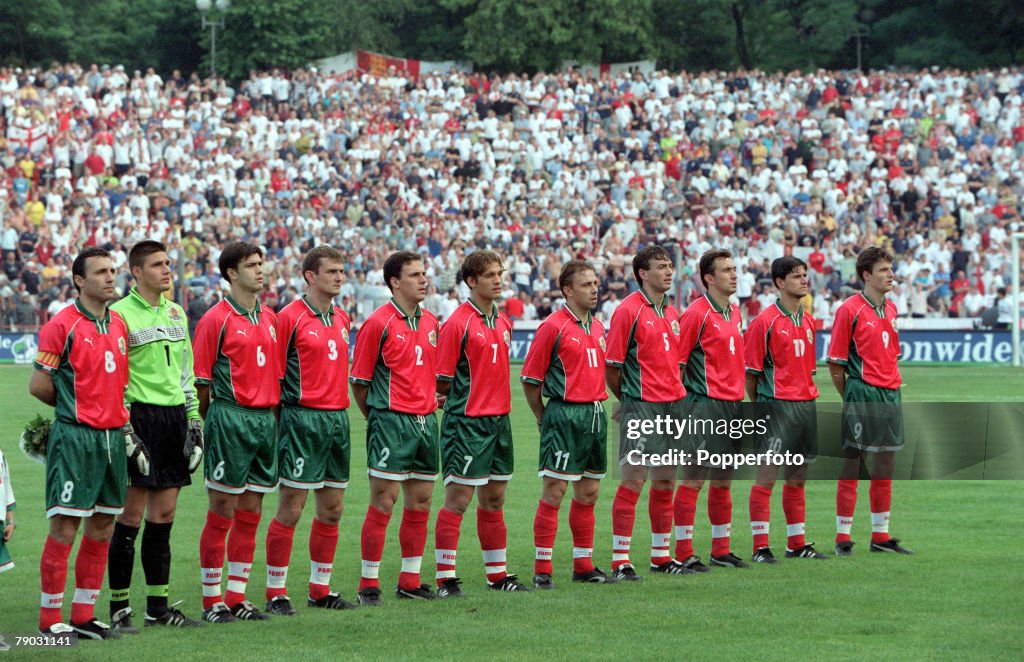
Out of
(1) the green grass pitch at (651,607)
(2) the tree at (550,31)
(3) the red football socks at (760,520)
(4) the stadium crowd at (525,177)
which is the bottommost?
(1) the green grass pitch at (651,607)

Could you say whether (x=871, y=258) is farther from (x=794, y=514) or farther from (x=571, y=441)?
(x=571, y=441)

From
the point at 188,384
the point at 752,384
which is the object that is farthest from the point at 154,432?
the point at 752,384

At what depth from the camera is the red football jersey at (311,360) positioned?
32.1 feet

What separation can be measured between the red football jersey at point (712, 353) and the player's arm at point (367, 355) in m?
2.60

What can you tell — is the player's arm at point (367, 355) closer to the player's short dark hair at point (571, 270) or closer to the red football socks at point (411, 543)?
the red football socks at point (411, 543)

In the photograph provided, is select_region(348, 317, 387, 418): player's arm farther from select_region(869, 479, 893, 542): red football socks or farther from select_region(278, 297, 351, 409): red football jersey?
select_region(869, 479, 893, 542): red football socks

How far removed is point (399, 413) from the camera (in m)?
10.1

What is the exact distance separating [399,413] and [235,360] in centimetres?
→ 120

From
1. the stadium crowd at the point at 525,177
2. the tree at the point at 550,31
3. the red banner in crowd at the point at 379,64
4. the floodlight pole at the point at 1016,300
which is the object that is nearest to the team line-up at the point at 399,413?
the floodlight pole at the point at 1016,300

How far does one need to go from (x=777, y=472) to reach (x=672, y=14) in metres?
48.0

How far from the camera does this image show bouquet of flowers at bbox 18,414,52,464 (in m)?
9.10

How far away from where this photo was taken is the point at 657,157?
40938mm

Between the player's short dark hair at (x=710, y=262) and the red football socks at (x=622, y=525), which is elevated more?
the player's short dark hair at (x=710, y=262)

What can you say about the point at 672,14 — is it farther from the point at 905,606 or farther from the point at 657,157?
the point at 905,606
